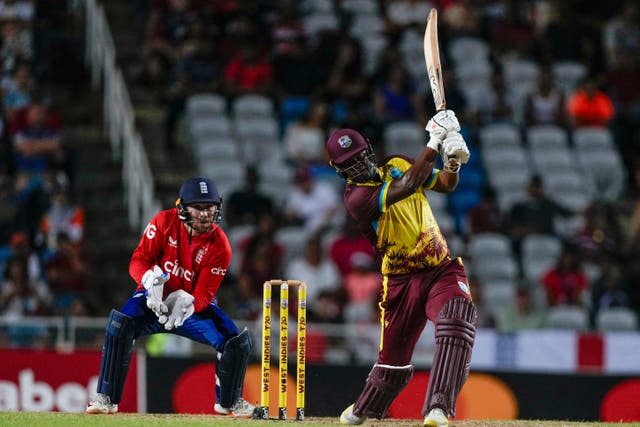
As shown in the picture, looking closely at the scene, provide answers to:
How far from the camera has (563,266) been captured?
17.9m

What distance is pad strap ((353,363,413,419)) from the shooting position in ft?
36.1

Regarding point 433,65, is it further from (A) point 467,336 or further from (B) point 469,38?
(B) point 469,38

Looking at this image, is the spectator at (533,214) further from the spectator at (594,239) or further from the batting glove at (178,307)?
the batting glove at (178,307)

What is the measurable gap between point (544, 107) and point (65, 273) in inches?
280

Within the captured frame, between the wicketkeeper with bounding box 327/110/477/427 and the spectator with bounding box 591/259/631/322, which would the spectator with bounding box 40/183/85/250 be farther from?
the wicketkeeper with bounding box 327/110/477/427

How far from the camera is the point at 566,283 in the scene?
58.4 feet

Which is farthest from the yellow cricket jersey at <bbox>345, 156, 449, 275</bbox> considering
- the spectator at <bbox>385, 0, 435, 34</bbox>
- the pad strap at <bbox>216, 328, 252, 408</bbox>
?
the spectator at <bbox>385, 0, 435, 34</bbox>

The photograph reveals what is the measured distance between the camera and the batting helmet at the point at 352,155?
10.7 m

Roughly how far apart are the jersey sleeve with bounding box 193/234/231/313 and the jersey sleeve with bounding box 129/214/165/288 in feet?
1.19

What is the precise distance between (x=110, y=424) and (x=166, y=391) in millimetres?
4620

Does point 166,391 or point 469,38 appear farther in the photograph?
point 469,38

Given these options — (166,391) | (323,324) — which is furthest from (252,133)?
(166,391)

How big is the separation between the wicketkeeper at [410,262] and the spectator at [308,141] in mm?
8030

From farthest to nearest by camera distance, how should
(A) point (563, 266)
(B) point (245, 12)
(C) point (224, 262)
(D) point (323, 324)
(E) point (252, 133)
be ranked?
1. (B) point (245, 12)
2. (E) point (252, 133)
3. (A) point (563, 266)
4. (D) point (323, 324)
5. (C) point (224, 262)
